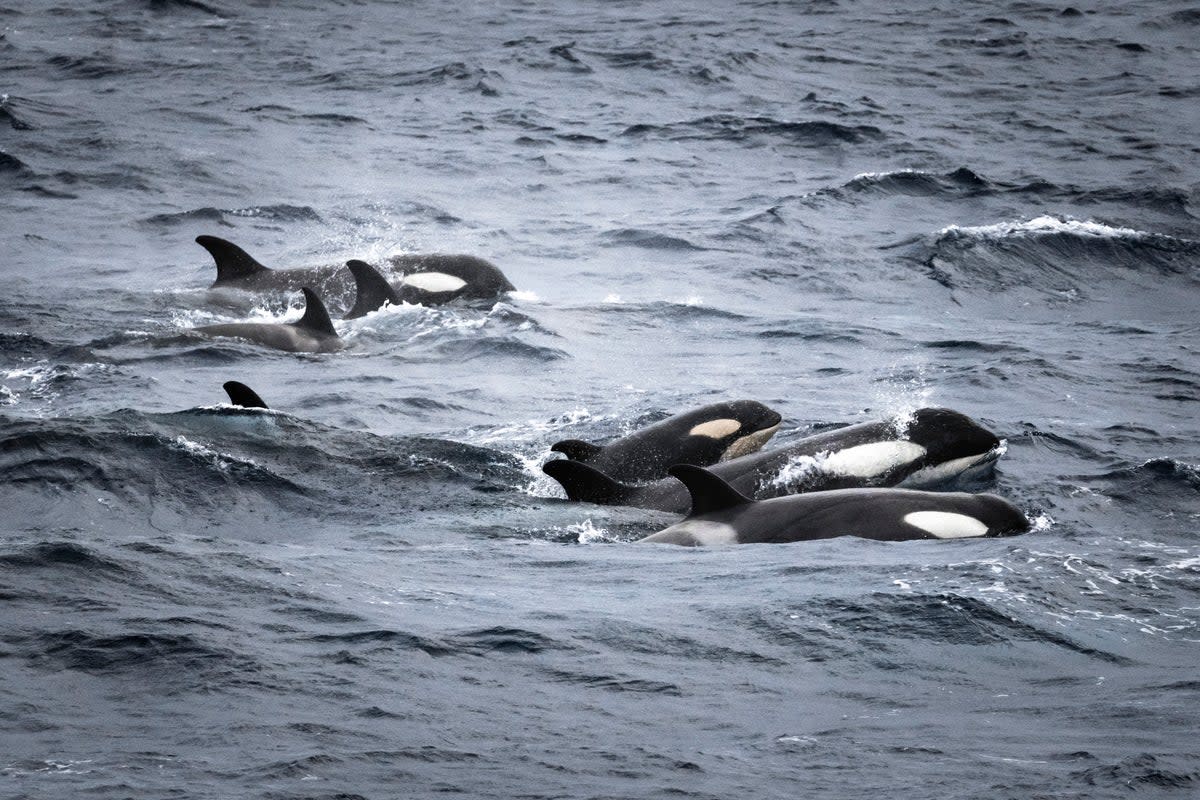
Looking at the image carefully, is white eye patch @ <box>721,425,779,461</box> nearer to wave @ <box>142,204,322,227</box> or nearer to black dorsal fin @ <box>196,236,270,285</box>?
black dorsal fin @ <box>196,236,270,285</box>

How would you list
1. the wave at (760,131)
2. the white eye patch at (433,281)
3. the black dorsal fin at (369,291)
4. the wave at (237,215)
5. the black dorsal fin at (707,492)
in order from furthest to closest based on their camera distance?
the wave at (760,131), the wave at (237,215), the white eye patch at (433,281), the black dorsal fin at (369,291), the black dorsal fin at (707,492)

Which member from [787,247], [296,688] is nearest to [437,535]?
[296,688]

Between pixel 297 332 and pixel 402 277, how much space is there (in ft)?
8.96

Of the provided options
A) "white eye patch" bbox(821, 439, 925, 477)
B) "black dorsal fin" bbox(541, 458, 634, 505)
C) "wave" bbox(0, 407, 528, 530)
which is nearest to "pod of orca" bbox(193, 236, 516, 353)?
"wave" bbox(0, 407, 528, 530)

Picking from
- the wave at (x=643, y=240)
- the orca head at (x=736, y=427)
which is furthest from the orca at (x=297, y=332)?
the wave at (x=643, y=240)

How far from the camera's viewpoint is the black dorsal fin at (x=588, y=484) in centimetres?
1067

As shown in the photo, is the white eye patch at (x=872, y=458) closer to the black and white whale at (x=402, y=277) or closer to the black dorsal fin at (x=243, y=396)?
the black dorsal fin at (x=243, y=396)

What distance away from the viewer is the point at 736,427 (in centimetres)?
1191

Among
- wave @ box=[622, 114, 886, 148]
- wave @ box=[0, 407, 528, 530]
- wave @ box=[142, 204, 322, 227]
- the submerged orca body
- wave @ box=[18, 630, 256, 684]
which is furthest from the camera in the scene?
wave @ box=[622, 114, 886, 148]

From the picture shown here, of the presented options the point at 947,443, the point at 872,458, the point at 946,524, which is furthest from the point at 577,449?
the point at 946,524

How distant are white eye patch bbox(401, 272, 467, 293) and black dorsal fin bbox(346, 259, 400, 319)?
0.70 meters

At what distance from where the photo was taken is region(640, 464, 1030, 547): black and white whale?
9695 mm

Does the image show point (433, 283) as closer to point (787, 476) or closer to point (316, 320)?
point (316, 320)

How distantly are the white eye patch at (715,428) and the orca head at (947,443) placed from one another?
133cm
